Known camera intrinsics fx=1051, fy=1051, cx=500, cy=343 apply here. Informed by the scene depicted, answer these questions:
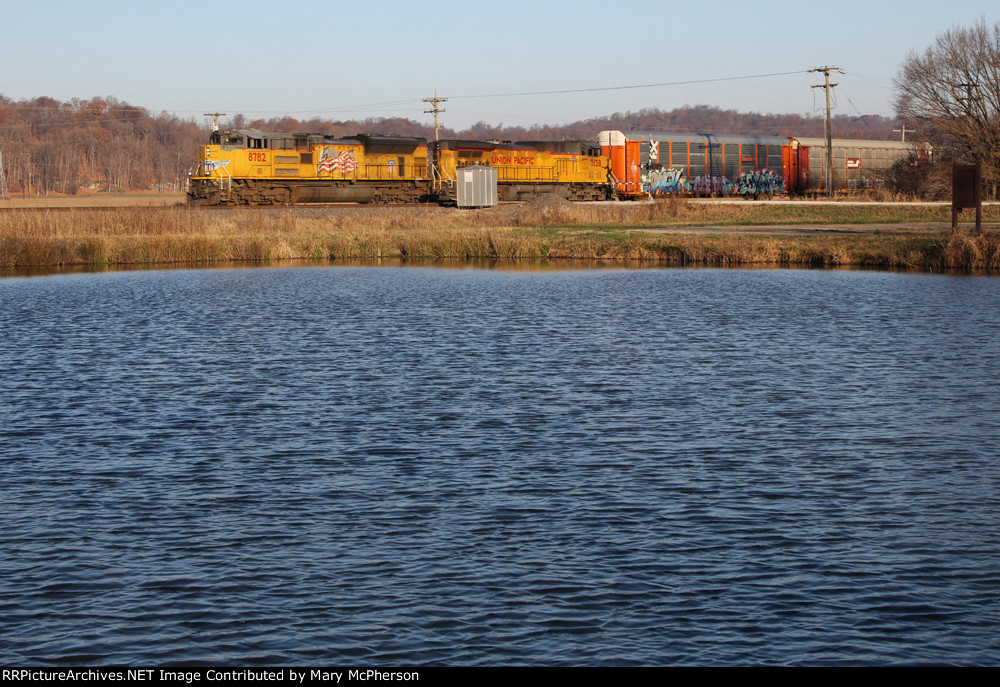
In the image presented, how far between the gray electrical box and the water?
114ft

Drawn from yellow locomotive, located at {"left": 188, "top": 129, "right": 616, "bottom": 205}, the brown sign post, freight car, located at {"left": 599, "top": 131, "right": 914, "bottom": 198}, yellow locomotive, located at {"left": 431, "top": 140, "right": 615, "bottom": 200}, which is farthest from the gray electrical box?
the brown sign post

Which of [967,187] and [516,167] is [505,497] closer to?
[967,187]

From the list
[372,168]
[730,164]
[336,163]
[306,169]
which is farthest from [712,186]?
[306,169]

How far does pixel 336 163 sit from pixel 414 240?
15.7 meters

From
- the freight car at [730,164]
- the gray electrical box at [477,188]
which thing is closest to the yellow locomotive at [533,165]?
the freight car at [730,164]

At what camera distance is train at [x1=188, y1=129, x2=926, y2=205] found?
2192 inches

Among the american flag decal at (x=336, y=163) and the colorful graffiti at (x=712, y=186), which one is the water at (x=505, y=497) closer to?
the american flag decal at (x=336, y=163)

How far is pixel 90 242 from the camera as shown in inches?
1667

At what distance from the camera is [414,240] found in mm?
44906

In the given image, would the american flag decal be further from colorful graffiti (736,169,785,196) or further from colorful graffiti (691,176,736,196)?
colorful graffiti (736,169,785,196)

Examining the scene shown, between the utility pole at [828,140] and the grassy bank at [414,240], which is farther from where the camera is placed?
the utility pole at [828,140]

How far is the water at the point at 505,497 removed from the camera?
7844 millimetres

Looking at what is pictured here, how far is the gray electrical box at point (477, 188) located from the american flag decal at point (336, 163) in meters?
6.39

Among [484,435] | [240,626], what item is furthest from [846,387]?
[240,626]
